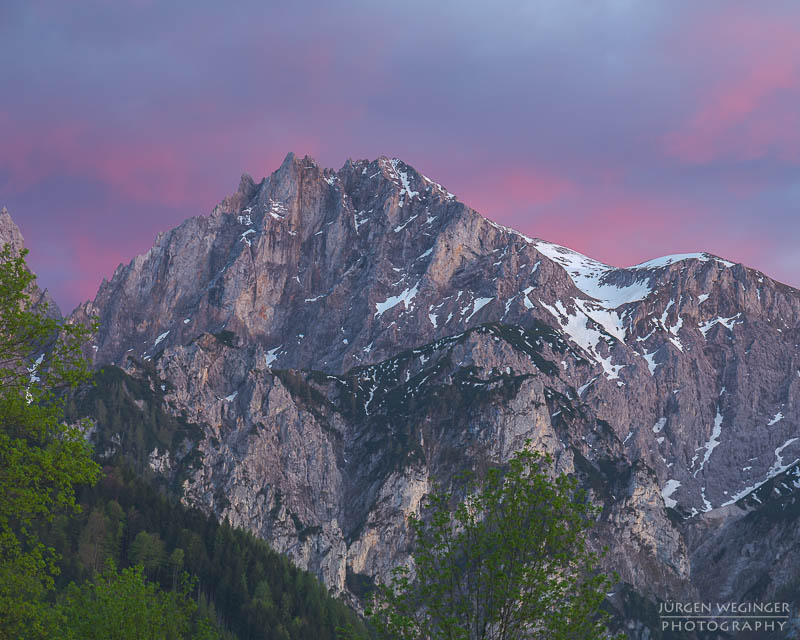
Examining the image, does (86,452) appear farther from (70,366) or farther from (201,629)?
(201,629)

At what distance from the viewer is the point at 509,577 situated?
42938 millimetres

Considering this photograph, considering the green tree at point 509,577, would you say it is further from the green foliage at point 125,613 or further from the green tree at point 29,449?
the green foliage at point 125,613

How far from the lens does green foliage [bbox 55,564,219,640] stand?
2083 inches

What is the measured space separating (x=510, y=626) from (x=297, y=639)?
16539 cm

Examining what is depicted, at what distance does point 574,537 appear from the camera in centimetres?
4372

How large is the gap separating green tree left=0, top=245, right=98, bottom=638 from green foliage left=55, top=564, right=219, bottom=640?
1406 centimetres

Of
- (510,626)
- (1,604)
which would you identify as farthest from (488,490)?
(1,604)

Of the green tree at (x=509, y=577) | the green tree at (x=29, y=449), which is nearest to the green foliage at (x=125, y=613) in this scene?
the green tree at (x=29, y=449)

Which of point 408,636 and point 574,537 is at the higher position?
point 574,537

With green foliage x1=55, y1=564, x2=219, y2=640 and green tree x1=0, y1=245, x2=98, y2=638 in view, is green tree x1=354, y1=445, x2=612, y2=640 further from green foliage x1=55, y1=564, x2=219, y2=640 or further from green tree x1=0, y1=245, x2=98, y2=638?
green foliage x1=55, y1=564, x2=219, y2=640

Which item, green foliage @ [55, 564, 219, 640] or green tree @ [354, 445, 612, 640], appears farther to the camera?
green foliage @ [55, 564, 219, 640]

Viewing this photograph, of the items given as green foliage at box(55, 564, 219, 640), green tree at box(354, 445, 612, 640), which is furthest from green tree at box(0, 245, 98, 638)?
green tree at box(354, 445, 612, 640)

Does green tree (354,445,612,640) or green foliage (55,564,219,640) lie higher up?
green tree (354,445,612,640)

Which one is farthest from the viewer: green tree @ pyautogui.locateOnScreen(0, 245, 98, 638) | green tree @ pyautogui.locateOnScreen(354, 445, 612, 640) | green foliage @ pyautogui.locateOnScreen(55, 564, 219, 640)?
green foliage @ pyautogui.locateOnScreen(55, 564, 219, 640)
